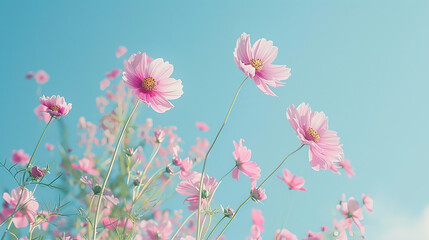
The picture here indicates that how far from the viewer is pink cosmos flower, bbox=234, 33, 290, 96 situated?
27.8 inches

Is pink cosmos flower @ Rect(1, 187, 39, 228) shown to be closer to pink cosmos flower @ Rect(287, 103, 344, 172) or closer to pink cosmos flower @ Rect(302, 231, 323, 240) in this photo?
pink cosmos flower @ Rect(287, 103, 344, 172)

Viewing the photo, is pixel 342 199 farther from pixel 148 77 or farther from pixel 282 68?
pixel 148 77

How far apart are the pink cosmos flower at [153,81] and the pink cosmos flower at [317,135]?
20 centimetres

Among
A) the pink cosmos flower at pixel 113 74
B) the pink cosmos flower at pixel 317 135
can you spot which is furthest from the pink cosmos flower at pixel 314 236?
the pink cosmos flower at pixel 113 74

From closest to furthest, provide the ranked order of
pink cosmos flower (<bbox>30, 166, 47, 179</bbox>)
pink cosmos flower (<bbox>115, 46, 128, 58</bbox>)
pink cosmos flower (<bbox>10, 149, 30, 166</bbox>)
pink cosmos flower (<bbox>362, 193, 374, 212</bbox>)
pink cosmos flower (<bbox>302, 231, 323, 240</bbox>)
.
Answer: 1. pink cosmos flower (<bbox>30, 166, 47, 179</bbox>)
2. pink cosmos flower (<bbox>302, 231, 323, 240</bbox>)
3. pink cosmos flower (<bbox>362, 193, 374, 212</bbox>)
4. pink cosmos flower (<bbox>10, 149, 30, 166</bbox>)
5. pink cosmos flower (<bbox>115, 46, 128, 58</bbox>)

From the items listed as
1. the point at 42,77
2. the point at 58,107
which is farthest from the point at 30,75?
the point at 58,107

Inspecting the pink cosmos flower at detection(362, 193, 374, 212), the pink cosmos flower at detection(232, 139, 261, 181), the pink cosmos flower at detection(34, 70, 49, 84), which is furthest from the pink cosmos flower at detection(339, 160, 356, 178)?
the pink cosmos flower at detection(34, 70, 49, 84)

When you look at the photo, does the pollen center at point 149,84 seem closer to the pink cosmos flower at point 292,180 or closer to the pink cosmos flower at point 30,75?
the pink cosmos flower at point 292,180

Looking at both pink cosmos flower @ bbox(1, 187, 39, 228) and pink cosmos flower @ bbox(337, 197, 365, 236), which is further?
pink cosmos flower @ bbox(337, 197, 365, 236)

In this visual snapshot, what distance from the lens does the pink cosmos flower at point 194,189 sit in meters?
0.73

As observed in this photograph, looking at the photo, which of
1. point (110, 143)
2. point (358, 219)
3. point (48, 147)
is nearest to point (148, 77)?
point (358, 219)

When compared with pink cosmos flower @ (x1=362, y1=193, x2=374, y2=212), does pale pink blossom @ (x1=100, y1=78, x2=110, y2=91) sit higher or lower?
higher

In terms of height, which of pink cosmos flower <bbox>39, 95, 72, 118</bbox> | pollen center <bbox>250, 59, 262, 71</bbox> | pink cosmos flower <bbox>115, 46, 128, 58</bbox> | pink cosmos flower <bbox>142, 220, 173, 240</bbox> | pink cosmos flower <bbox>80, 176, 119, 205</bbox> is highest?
pink cosmos flower <bbox>115, 46, 128, 58</bbox>

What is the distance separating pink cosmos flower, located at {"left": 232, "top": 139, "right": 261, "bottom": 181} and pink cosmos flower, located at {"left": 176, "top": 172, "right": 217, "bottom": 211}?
6 centimetres
